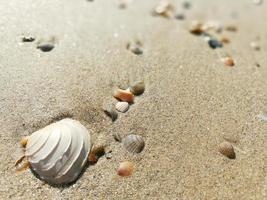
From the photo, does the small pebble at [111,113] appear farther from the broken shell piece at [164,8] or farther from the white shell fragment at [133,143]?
the broken shell piece at [164,8]

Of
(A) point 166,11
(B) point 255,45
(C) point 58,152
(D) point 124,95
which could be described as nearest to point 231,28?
(B) point 255,45

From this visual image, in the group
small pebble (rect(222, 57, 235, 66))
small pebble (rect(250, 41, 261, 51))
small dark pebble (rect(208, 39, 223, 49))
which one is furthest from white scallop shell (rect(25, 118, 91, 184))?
small pebble (rect(250, 41, 261, 51))

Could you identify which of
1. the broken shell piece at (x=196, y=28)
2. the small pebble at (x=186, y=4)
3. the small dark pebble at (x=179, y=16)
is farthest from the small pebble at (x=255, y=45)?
the small pebble at (x=186, y=4)

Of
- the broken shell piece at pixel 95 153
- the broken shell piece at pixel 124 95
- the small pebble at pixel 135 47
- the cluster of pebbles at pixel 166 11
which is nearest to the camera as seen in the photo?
the broken shell piece at pixel 95 153

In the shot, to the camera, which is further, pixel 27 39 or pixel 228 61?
pixel 228 61

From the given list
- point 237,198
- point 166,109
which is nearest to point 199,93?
point 166,109

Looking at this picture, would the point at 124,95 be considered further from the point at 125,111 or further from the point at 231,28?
the point at 231,28
